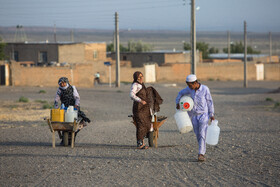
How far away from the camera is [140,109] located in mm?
11766

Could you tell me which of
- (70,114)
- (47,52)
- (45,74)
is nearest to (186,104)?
(70,114)

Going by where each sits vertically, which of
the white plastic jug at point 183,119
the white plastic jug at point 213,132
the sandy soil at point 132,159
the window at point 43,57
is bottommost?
the sandy soil at point 132,159

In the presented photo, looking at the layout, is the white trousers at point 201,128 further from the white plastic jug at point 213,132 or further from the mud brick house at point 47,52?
the mud brick house at point 47,52

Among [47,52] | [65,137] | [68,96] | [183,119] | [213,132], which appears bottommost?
[65,137]

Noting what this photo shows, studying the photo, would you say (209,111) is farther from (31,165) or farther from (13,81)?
(13,81)

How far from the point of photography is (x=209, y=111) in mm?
10344

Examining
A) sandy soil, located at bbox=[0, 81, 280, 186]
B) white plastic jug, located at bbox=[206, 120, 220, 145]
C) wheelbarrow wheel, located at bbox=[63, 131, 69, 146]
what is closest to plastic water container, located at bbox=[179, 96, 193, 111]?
white plastic jug, located at bbox=[206, 120, 220, 145]

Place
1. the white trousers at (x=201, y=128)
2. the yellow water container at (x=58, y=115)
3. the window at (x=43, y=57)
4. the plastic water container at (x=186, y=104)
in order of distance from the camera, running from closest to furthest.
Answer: the white trousers at (x=201, y=128), the plastic water container at (x=186, y=104), the yellow water container at (x=58, y=115), the window at (x=43, y=57)

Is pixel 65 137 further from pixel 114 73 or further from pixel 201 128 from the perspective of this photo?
pixel 114 73

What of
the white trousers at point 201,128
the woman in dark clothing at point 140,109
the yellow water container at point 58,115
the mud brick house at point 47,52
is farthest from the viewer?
the mud brick house at point 47,52

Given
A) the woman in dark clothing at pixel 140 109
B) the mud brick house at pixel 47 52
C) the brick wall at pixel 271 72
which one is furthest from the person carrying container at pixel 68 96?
the brick wall at pixel 271 72

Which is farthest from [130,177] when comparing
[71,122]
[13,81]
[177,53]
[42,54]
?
[177,53]

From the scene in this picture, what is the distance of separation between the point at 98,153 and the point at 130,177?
2.70 meters

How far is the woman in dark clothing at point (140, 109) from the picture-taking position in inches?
461
